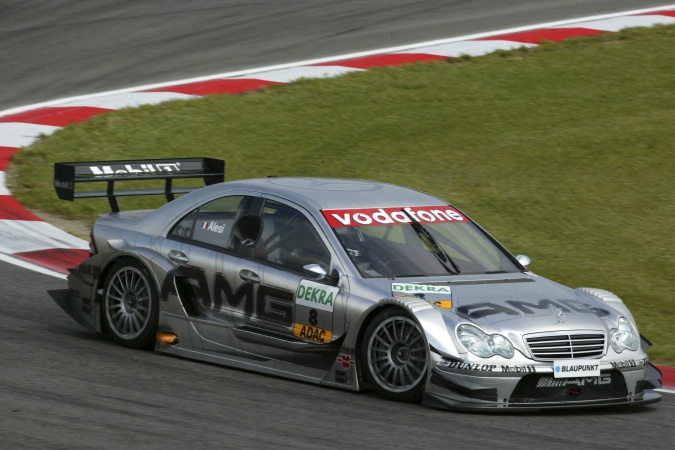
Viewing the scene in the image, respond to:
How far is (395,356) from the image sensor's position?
7016mm

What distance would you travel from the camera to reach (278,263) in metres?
7.71

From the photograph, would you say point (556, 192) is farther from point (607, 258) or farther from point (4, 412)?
point (4, 412)

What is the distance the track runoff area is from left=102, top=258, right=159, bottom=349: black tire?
216cm

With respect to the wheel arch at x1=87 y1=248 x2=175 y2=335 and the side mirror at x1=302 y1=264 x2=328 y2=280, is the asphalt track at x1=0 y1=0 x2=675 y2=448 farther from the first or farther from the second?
the side mirror at x1=302 y1=264 x2=328 y2=280

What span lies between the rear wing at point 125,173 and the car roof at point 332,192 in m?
0.80

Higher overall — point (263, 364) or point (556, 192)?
point (556, 192)

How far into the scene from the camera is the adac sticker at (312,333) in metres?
7.30

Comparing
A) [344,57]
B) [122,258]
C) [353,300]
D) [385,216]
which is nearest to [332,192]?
[385,216]

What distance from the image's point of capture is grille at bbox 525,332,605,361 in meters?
6.84

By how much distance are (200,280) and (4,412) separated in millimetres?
2006

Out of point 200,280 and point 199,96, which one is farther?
point 199,96

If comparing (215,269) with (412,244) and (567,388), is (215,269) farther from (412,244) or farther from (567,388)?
(567,388)

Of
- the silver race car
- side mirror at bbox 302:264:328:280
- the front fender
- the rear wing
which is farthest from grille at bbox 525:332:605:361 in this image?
the rear wing

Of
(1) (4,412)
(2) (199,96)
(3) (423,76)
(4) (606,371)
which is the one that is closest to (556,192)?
(3) (423,76)
